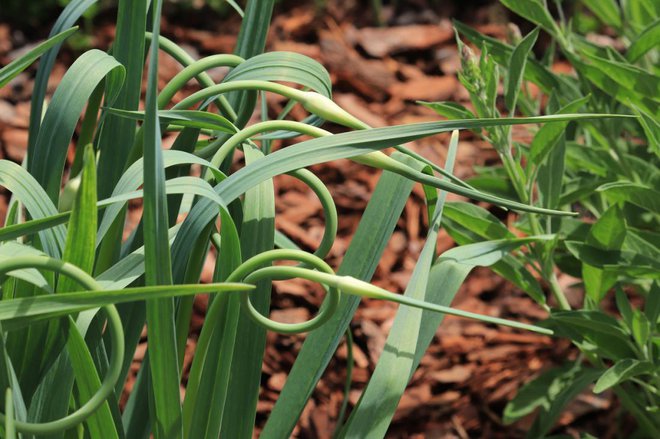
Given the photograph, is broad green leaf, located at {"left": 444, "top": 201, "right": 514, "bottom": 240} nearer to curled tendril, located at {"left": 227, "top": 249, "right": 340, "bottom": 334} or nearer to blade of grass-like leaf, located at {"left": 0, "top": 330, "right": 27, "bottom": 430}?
curled tendril, located at {"left": 227, "top": 249, "right": 340, "bottom": 334}

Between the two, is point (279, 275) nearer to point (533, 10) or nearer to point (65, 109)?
point (65, 109)

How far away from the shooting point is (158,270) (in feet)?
2.30

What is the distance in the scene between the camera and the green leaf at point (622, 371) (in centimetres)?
100

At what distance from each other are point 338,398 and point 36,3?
5.29ft

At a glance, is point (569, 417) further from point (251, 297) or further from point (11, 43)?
point (11, 43)

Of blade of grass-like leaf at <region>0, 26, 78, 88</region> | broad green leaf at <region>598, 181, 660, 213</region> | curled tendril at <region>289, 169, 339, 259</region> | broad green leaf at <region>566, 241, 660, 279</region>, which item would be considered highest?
blade of grass-like leaf at <region>0, 26, 78, 88</region>

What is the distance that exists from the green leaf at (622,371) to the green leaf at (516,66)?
0.35m

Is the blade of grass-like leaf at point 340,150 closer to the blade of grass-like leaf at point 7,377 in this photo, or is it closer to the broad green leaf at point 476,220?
the blade of grass-like leaf at point 7,377

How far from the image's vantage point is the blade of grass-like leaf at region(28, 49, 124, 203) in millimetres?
829

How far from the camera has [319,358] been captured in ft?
2.87

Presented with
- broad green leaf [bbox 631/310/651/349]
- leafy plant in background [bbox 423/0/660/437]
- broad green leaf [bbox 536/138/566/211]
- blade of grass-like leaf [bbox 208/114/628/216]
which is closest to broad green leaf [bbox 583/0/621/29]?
leafy plant in background [bbox 423/0/660/437]

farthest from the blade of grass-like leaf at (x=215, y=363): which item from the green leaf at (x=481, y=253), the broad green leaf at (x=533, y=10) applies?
the broad green leaf at (x=533, y=10)

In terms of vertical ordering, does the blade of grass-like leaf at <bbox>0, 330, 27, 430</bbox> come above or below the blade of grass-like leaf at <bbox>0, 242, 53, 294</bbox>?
below

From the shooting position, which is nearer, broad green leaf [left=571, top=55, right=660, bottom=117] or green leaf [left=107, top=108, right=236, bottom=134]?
green leaf [left=107, top=108, right=236, bottom=134]
